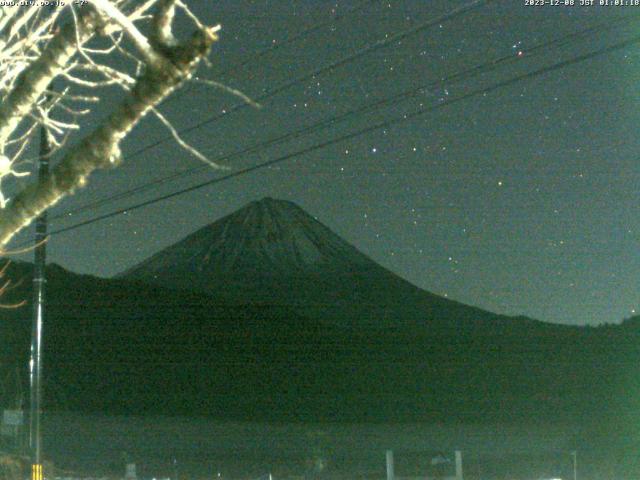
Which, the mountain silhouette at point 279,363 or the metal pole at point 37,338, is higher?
the mountain silhouette at point 279,363

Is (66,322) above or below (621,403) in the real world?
above

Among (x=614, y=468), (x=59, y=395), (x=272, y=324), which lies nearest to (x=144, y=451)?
(x=614, y=468)

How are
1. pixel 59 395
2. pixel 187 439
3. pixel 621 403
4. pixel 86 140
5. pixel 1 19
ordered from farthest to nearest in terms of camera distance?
pixel 59 395
pixel 187 439
pixel 621 403
pixel 1 19
pixel 86 140

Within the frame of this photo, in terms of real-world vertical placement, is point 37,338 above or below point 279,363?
below

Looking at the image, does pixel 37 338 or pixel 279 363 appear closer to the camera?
pixel 37 338

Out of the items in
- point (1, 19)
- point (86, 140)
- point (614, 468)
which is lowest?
point (614, 468)

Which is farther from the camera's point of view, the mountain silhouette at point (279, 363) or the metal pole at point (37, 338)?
the mountain silhouette at point (279, 363)

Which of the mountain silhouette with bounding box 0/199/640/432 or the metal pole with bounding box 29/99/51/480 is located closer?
the metal pole with bounding box 29/99/51/480

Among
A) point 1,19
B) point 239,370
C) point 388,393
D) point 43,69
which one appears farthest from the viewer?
point 239,370

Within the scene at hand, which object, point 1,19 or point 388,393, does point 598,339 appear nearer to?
point 388,393

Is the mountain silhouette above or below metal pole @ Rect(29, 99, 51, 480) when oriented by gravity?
above

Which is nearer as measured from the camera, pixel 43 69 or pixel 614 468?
pixel 43 69
